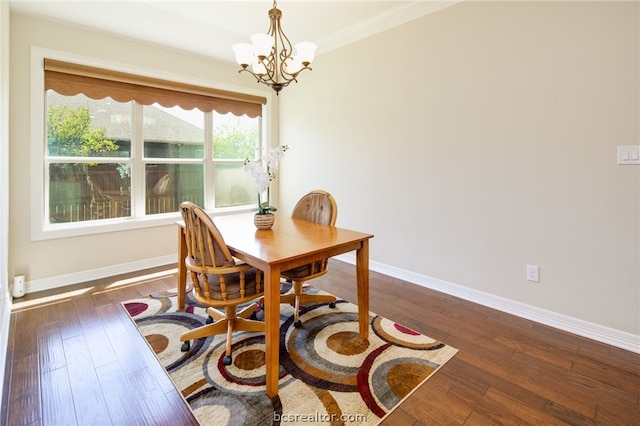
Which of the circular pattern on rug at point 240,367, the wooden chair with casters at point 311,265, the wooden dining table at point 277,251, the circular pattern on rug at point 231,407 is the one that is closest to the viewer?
the circular pattern on rug at point 231,407

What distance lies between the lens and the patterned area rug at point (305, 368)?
1527 millimetres

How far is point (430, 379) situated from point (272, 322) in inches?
37.5

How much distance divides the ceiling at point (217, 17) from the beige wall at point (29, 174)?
0.12m

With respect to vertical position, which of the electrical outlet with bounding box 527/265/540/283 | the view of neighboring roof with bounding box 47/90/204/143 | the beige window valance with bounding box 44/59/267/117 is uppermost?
the beige window valance with bounding box 44/59/267/117

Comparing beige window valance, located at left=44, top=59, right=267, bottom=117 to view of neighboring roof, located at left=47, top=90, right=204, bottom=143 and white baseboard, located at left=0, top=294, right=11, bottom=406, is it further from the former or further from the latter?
white baseboard, located at left=0, top=294, right=11, bottom=406

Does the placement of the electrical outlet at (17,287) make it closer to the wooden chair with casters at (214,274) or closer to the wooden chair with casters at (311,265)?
the wooden chair with casters at (214,274)

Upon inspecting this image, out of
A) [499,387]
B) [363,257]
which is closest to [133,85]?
[363,257]

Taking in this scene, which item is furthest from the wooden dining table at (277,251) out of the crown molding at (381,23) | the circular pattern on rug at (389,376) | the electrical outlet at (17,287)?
the crown molding at (381,23)

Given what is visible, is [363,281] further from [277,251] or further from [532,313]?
[532,313]

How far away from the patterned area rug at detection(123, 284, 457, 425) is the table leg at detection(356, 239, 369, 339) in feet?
0.34

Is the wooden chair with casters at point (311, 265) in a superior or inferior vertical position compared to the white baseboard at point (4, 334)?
superior

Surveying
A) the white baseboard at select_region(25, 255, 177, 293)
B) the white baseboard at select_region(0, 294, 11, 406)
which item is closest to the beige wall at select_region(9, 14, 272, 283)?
the white baseboard at select_region(25, 255, 177, 293)

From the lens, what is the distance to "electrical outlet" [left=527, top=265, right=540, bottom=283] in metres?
2.44

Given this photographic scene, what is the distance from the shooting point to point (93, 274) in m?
3.24
